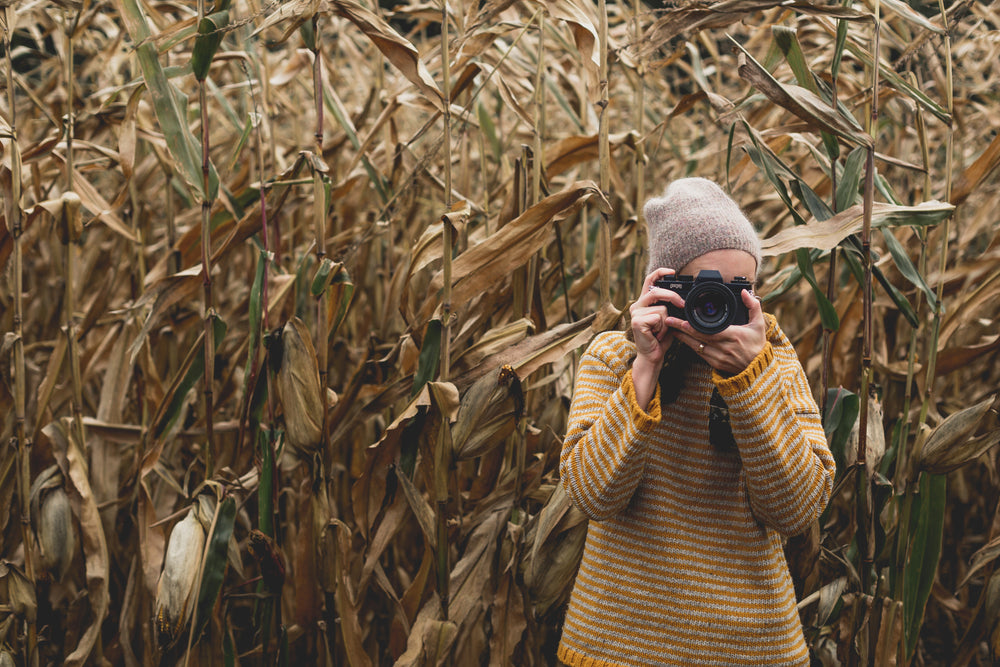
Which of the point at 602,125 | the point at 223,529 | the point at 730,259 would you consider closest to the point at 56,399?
the point at 223,529

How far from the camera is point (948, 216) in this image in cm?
132

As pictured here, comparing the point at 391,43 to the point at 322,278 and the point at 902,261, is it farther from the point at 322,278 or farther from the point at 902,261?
the point at 902,261

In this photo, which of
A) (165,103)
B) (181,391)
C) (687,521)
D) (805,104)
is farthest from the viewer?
(181,391)

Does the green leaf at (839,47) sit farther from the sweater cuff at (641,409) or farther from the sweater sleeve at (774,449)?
the sweater cuff at (641,409)

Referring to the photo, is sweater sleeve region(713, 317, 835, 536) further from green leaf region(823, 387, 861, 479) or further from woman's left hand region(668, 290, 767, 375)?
green leaf region(823, 387, 861, 479)

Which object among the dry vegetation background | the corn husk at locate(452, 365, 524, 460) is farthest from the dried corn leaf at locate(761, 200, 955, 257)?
the corn husk at locate(452, 365, 524, 460)

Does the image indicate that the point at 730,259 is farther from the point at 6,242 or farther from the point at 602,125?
the point at 6,242

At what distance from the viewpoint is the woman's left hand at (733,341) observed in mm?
1021

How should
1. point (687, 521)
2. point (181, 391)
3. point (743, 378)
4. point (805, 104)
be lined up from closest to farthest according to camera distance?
point (743, 378) → point (687, 521) → point (805, 104) → point (181, 391)

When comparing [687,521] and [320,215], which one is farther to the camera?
[320,215]

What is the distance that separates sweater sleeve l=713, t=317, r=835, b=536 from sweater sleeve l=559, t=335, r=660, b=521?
11 centimetres

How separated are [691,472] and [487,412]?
372 mm

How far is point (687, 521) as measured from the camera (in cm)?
115

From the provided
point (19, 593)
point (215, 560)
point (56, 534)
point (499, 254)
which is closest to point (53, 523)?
point (56, 534)
